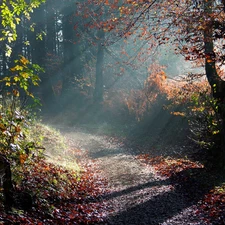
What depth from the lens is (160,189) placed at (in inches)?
365

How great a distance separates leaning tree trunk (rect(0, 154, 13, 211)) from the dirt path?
2474 millimetres

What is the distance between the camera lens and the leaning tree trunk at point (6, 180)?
5473 millimetres

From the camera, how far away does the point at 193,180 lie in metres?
9.48

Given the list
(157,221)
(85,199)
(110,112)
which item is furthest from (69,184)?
Result: (110,112)

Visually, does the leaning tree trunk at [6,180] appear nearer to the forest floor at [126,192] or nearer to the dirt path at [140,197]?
the forest floor at [126,192]

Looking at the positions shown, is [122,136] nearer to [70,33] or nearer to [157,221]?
→ [157,221]

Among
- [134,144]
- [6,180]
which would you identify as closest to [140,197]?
[6,180]

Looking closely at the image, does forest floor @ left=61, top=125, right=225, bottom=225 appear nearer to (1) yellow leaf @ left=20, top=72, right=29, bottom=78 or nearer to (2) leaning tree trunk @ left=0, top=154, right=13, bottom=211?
(2) leaning tree trunk @ left=0, top=154, right=13, bottom=211

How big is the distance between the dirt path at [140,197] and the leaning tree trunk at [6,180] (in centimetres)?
247

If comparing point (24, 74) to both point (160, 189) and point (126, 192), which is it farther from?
point (160, 189)

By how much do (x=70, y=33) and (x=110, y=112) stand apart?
1226 centimetres

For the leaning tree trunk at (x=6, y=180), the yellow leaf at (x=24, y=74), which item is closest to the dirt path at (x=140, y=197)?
the leaning tree trunk at (x=6, y=180)

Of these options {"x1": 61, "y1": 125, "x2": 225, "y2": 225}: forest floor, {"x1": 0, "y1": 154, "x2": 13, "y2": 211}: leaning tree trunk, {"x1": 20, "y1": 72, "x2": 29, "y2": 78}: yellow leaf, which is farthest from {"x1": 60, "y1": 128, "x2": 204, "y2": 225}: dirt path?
{"x1": 20, "y1": 72, "x2": 29, "y2": 78}: yellow leaf

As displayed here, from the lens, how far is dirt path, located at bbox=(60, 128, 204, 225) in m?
7.16
